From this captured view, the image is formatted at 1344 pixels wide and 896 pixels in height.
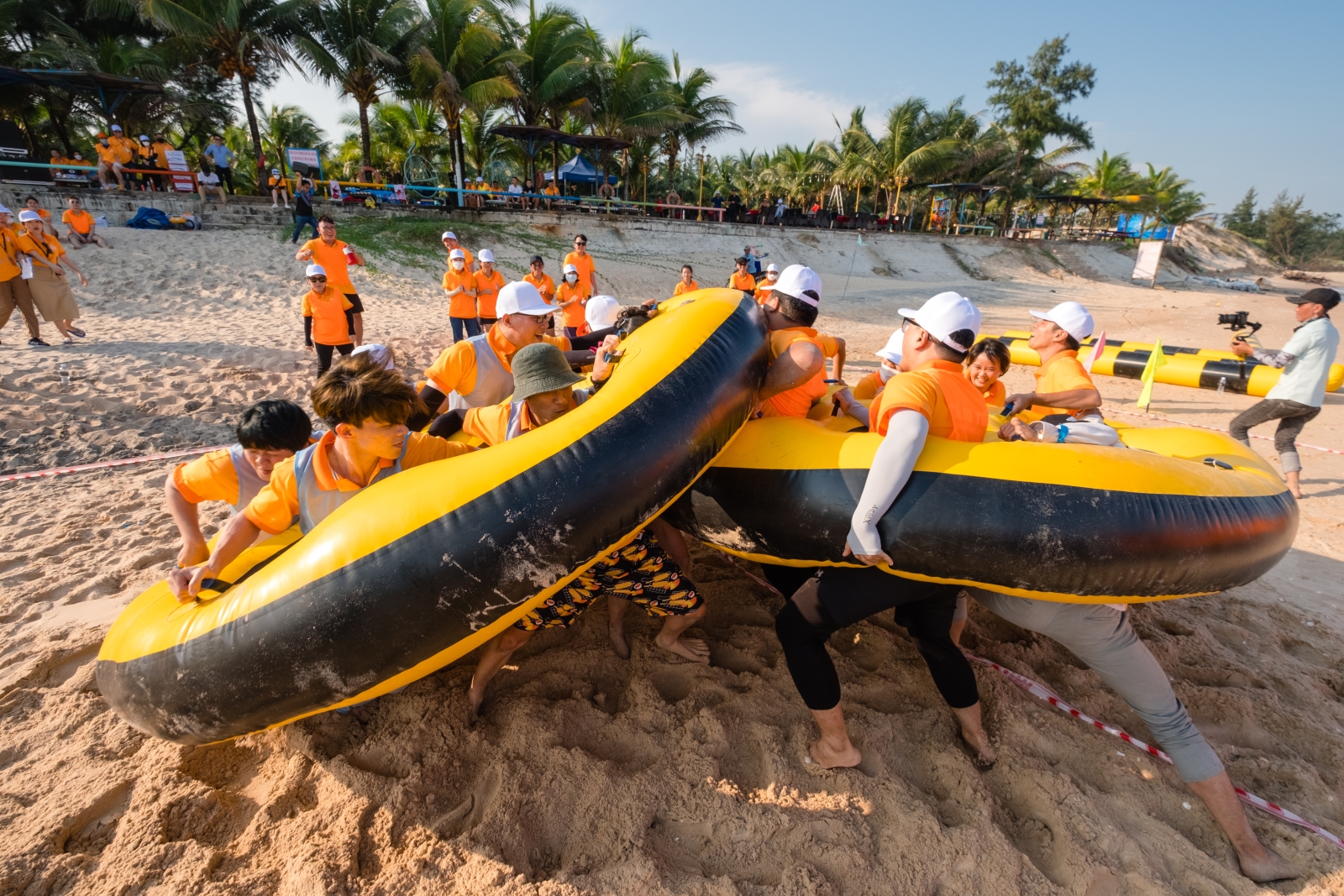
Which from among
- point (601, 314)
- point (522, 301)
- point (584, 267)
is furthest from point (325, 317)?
point (584, 267)

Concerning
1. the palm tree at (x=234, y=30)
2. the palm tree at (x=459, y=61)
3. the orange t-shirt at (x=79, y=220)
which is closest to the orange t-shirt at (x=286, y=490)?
the orange t-shirt at (x=79, y=220)

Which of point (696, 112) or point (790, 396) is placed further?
→ point (696, 112)

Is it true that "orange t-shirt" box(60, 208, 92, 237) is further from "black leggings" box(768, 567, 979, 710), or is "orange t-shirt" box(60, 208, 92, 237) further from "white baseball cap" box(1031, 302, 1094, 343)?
"white baseball cap" box(1031, 302, 1094, 343)

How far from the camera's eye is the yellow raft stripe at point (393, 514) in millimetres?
1861

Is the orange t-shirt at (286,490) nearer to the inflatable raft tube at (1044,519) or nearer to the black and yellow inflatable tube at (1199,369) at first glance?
the inflatable raft tube at (1044,519)

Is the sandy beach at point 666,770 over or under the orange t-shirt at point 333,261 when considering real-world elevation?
under

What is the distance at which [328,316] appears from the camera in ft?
19.4

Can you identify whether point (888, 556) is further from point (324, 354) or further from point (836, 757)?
point (324, 354)

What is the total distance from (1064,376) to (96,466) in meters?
6.73

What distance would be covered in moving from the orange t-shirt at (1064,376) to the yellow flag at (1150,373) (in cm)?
603

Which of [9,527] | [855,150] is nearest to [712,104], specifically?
[855,150]

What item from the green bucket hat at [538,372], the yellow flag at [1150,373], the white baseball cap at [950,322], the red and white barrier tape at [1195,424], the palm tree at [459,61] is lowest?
the red and white barrier tape at [1195,424]

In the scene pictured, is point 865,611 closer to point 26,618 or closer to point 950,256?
point 26,618

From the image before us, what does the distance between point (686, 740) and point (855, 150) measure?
106 feet
